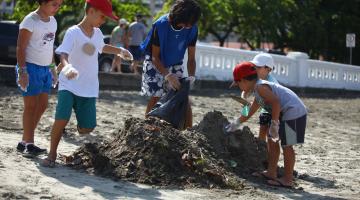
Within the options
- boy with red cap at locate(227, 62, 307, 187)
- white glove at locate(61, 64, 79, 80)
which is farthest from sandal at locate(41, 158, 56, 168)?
boy with red cap at locate(227, 62, 307, 187)

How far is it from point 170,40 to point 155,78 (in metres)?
0.45

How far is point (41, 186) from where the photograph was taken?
5.69 m

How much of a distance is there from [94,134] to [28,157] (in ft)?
8.74

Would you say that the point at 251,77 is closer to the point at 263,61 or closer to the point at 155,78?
the point at 263,61

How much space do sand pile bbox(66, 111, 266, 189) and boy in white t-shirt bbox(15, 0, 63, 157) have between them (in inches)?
22.8

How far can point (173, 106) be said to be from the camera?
729 centimetres

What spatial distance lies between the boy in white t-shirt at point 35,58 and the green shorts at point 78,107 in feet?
1.56

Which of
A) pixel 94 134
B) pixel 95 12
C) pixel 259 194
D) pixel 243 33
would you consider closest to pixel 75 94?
pixel 95 12

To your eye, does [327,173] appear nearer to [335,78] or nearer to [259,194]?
[259,194]

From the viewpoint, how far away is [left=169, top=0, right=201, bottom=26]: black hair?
282 inches

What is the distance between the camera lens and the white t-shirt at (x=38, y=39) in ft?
22.7

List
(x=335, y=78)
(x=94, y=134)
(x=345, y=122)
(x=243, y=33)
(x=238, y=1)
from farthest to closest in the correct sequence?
(x=243, y=33) < (x=238, y=1) < (x=335, y=78) < (x=345, y=122) < (x=94, y=134)

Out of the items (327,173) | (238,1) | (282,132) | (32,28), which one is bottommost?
(327,173)

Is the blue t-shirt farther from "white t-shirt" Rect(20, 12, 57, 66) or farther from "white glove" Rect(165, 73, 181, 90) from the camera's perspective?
"white t-shirt" Rect(20, 12, 57, 66)
